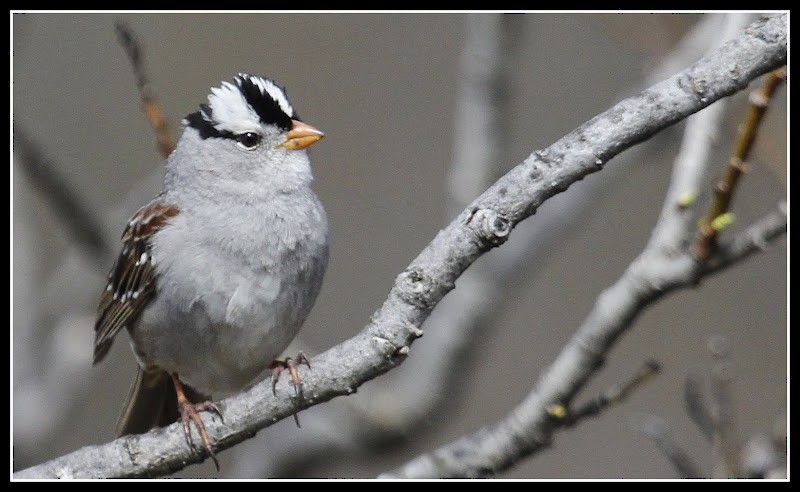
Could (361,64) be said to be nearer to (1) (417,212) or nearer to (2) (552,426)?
(1) (417,212)

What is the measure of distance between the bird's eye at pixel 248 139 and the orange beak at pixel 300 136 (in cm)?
9

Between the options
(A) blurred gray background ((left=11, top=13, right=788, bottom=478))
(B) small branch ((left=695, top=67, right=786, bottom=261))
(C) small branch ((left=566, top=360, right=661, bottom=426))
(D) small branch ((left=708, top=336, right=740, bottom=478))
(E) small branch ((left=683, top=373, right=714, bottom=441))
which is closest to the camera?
(B) small branch ((left=695, top=67, right=786, bottom=261))

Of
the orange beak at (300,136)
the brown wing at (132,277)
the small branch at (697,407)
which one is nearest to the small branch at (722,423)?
the small branch at (697,407)

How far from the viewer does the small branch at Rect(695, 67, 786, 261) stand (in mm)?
2154

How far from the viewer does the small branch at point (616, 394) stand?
8.38ft

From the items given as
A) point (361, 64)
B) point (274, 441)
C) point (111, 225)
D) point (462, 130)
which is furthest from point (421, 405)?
point (361, 64)

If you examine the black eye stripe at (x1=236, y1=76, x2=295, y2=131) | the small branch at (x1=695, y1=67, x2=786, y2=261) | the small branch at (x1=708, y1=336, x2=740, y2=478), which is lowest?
the small branch at (x1=708, y1=336, x2=740, y2=478)

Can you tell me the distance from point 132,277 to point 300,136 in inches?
31.3

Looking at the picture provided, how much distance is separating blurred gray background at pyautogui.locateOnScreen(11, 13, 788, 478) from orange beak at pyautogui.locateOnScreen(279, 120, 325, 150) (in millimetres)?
1087

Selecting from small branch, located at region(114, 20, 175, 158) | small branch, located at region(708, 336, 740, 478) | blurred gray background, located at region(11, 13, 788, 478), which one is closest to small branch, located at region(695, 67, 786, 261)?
small branch, located at region(708, 336, 740, 478)

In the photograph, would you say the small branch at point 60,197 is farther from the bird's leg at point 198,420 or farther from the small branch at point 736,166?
the small branch at point 736,166

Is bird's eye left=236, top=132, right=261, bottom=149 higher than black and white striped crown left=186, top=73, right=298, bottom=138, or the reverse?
black and white striped crown left=186, top=73, right=298, bottom=138

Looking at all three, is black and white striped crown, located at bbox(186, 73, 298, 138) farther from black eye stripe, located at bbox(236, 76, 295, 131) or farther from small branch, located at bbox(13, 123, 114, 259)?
small branch, located at bbox(13, 123, 114, 259)

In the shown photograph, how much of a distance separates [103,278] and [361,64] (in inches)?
91.9
